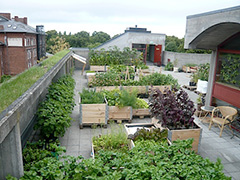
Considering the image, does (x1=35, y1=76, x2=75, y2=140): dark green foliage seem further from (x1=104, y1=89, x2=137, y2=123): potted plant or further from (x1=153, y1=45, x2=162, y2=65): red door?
(x1=153, y1=45, x2=162, y2=65): red door

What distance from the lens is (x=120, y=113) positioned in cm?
781

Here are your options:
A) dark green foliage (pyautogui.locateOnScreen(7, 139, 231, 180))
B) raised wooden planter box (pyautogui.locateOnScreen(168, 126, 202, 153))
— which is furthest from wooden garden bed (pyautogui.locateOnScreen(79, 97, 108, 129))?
dark green foliage (pyautogui.locateOnScreen(7, 139, 231, 180))

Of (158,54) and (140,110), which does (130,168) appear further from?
(158,54)

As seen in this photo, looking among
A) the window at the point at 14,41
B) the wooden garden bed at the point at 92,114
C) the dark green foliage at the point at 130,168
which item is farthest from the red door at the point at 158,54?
the dark green foliage at the point at 130,168

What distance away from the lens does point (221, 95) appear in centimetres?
838

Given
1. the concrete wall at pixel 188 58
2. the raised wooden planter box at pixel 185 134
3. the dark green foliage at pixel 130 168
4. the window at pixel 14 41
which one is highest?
the window at pixel 14 41

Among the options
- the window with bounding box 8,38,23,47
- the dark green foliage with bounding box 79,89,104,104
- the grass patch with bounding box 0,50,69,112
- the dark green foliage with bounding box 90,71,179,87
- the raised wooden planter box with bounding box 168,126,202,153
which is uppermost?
the window with bounding box 8,38,23,47

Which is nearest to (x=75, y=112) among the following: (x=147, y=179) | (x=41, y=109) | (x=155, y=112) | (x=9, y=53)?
(x=41, y=109)

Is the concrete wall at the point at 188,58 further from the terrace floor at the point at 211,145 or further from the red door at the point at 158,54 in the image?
the terrace floor at the point at 211,145

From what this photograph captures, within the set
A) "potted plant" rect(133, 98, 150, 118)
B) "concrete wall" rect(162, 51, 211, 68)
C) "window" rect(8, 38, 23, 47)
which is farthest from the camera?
"window" rect(8, 38, 23, 47)

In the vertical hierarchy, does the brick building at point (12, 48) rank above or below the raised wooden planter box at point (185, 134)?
above

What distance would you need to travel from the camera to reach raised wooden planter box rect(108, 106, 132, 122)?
7.72 metres

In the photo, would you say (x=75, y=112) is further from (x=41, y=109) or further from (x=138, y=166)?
(x=138, y=166)

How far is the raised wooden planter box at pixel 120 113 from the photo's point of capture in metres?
7.72
